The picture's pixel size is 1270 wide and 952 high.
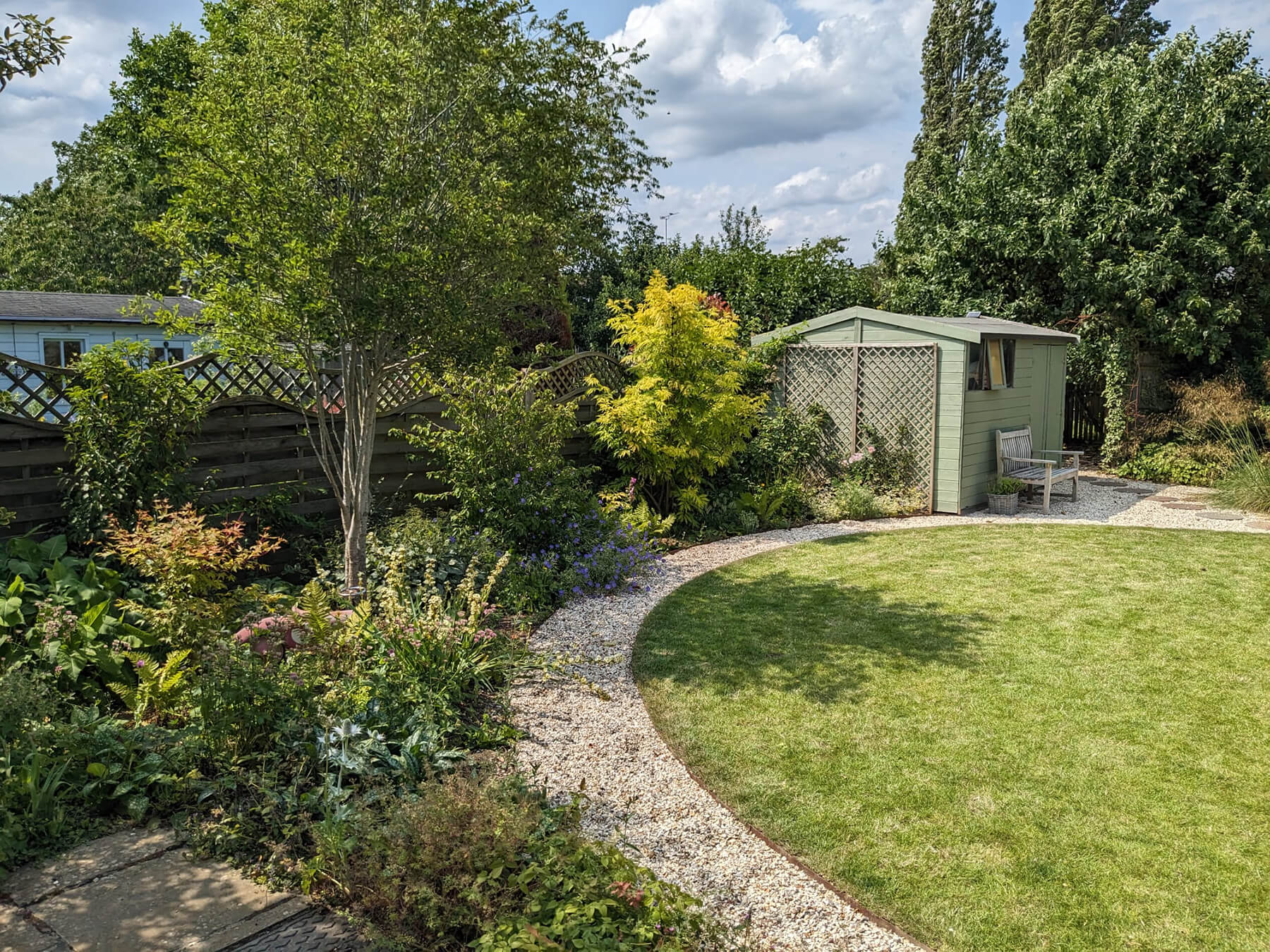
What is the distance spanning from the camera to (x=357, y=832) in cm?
283

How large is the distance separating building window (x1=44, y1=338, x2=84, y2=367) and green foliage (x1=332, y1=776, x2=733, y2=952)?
17.7m

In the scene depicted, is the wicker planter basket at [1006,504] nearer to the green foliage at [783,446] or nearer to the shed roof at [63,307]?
the green foliage at [783,446]

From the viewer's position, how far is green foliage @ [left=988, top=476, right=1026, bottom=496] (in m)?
10.1

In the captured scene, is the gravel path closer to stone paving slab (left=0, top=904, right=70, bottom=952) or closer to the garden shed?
stone paving slab (left=0, top=904, right=70, bottom=952)

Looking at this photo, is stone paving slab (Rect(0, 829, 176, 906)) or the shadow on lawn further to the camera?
the shadow on lawn

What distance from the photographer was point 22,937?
8.00ft

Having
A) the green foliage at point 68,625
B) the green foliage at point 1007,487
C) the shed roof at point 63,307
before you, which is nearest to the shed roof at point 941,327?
the green foliage at point 1007,487

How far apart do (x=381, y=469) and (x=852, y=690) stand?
4.53 metres

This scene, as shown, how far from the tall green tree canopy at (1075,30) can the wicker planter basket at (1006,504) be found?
15.6 metres

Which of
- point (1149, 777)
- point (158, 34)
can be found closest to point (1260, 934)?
point (1149, 777)

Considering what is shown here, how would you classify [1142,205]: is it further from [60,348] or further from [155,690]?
[60,348]

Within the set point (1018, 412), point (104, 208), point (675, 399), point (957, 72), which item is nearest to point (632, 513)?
point (675, 399)

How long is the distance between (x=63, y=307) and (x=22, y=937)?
704 inches

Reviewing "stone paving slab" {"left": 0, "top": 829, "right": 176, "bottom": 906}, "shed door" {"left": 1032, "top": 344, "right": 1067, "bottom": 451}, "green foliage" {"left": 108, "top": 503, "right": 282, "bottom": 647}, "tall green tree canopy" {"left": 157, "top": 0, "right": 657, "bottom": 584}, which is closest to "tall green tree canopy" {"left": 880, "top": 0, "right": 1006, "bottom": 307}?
"shed door" {"left": 1032, "top": 344, "right": 1067, "bottom": 451}
